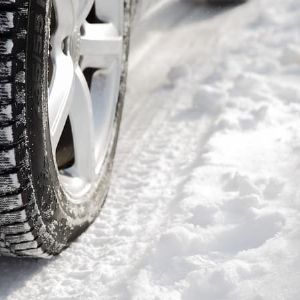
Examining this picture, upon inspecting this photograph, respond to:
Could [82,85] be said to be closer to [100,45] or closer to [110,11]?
[100,45]

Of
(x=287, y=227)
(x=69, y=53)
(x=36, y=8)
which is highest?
(x=36, y=8)

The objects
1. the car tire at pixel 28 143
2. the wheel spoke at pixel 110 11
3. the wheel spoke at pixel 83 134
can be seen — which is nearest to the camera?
the car tire at pixel 28 143

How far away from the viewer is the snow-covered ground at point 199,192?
1693 millimetres

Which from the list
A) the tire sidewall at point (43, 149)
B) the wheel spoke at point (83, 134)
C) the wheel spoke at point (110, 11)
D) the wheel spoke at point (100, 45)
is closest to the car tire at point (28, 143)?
the tire sidewall at point (43, 149)

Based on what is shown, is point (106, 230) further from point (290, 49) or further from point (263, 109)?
point (290, 49)

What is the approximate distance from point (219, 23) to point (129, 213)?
2.20 metres

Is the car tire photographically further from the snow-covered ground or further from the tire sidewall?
the snow-covered ground

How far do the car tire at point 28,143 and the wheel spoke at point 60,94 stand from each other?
0.06 ft

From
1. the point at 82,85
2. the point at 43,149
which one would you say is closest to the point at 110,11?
the point at 82,85

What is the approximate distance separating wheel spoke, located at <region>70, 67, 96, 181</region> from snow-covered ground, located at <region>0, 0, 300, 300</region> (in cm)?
19

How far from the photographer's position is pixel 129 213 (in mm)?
2051

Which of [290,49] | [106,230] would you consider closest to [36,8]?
[106,230]

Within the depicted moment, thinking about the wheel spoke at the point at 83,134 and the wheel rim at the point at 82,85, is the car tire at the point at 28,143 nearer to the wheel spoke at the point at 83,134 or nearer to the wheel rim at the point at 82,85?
the wheel rim at the point at 82,85

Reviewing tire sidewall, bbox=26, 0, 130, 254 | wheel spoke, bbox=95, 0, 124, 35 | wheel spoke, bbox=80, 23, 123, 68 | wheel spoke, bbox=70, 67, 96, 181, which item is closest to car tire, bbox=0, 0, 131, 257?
tire sidewall, bbox=26, 0, 130, 254
